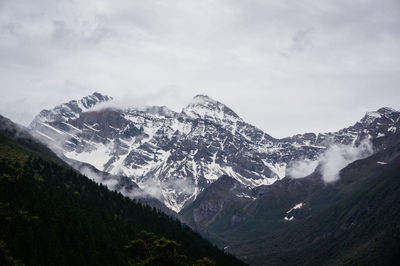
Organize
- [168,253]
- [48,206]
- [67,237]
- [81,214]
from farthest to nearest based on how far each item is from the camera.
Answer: [81,214] → [48,206] → [67,237] → [168,253]

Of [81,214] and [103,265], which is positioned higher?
[81,214]

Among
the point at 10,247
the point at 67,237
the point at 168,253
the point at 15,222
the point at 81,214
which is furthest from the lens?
the point at 81,214

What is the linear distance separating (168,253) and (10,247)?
52.1 m

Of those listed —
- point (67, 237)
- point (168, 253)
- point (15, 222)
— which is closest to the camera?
point (168, 253)

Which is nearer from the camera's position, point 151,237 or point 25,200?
point 151,237

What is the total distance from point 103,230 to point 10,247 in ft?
185

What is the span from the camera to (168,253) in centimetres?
11256

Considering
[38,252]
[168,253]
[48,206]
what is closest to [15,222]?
[38,252]

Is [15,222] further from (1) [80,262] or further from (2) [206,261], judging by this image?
(2) [206,261]

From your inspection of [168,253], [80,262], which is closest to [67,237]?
[80,262]

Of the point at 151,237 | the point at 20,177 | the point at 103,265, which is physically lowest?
the point at 103,265

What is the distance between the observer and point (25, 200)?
17562 cm

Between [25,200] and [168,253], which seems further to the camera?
[25,200]

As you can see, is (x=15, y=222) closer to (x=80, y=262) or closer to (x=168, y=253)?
(x=80, y=262)
